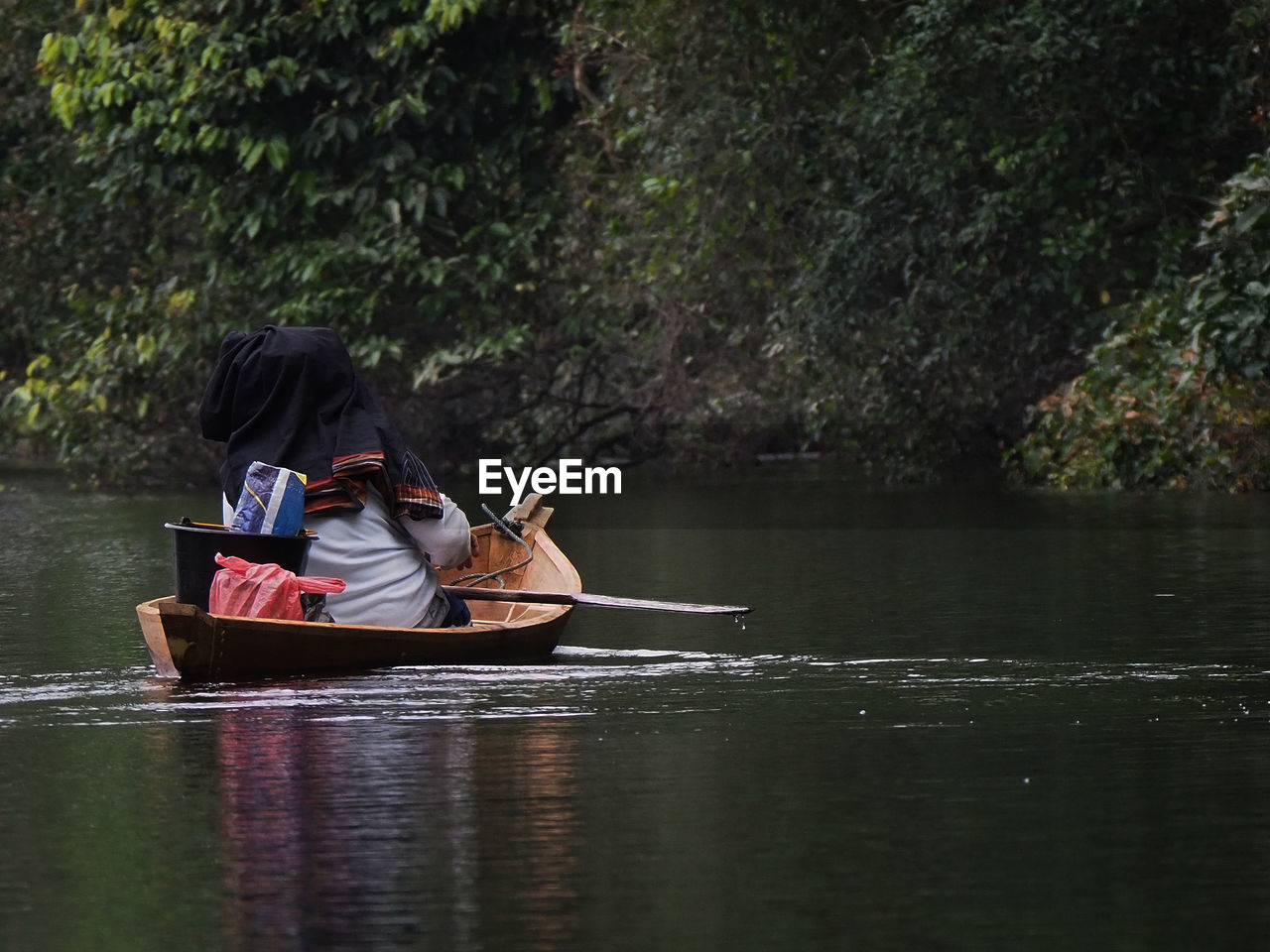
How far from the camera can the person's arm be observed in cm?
1014

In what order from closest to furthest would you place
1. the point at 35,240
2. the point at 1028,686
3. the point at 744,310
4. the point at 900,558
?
1. the point at 1028,686
2. the point at 900,558
3. the point at 744,310
4. the point at 35,240

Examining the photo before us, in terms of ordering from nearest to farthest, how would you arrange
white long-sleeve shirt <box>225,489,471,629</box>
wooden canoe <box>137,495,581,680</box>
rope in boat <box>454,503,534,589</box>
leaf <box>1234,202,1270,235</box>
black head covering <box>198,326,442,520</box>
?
wooden canoe <box>137,495,581,680</box>
black head covering <box>198,326,442,520</box>
white long-sleeve shirt <box>225,489,471,629</box>
rope in boat <box>454,503,534,589</box>
leaf <box>1234,202,1270,235</box>

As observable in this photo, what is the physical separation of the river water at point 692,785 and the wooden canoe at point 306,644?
141mm

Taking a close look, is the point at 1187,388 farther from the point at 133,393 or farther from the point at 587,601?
the point at 133,393

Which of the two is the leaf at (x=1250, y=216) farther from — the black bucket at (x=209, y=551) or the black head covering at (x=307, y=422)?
the black bucket at (x=209, y=551)

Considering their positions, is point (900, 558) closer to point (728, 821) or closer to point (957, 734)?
point (957, 734)

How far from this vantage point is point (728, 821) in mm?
6105

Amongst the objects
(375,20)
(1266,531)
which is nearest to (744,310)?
(375,20)

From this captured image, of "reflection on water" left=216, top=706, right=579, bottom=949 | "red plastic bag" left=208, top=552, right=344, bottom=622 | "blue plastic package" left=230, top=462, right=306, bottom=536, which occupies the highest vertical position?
"blue plastic package" left=230, top=462, right=306, bottom=536

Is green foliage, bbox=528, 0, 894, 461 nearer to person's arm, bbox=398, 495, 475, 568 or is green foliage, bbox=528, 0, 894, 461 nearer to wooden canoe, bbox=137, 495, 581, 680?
person's arm, bbox=398, 495, 475, 568

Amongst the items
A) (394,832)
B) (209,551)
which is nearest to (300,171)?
(209,551)

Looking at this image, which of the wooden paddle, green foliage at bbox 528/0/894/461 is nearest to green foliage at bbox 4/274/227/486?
green foliage at bbox 528/0/894/461

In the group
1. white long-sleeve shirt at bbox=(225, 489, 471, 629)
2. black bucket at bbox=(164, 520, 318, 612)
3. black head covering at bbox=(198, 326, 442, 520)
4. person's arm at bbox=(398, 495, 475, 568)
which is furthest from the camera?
person's arm at bbox=(398, 495, 475, 568)

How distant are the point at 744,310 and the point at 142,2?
755cm
